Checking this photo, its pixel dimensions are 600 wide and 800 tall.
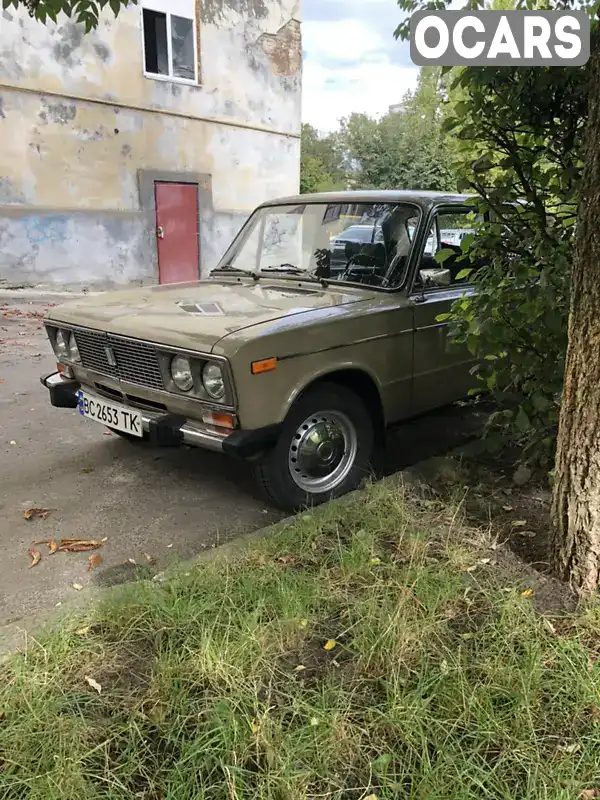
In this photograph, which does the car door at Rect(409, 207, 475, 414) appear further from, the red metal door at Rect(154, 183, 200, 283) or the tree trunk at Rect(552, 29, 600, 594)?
the red metal door at Rect(154, 183, 200, 283)

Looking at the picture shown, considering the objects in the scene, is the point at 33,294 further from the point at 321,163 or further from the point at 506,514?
the point at 321,163

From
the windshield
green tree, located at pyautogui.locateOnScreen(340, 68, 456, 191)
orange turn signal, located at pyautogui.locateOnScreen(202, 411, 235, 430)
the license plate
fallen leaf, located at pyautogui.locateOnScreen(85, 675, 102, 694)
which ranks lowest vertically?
fallen leaf, located at pyautogui.locateOnScreen(85, 675, 102, 694)

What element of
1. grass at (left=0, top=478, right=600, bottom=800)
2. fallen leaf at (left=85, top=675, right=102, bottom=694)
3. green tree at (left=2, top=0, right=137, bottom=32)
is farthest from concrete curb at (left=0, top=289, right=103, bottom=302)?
fallen leaf at (left=85, top=675, right=102, bottom=694)

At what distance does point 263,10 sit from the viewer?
1443 centimetres

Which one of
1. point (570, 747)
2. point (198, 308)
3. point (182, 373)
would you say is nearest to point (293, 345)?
point (182, 373)

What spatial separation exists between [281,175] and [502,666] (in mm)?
14841

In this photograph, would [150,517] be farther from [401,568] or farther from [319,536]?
[401,568]

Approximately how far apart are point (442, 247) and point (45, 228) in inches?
383

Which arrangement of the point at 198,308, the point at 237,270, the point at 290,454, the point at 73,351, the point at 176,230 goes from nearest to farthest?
the point at 290,454, the point at 198,308, the point at 73,351, the point at 237,270, the point at 176,230

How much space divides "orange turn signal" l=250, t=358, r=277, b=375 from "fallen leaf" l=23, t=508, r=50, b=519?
1639 mm

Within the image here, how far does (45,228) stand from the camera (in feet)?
39.8

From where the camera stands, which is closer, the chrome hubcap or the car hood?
the car hood

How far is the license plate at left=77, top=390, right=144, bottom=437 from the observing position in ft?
12.2

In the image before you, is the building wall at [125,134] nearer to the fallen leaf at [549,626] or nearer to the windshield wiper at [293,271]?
the windshield wiper at [293,271]
